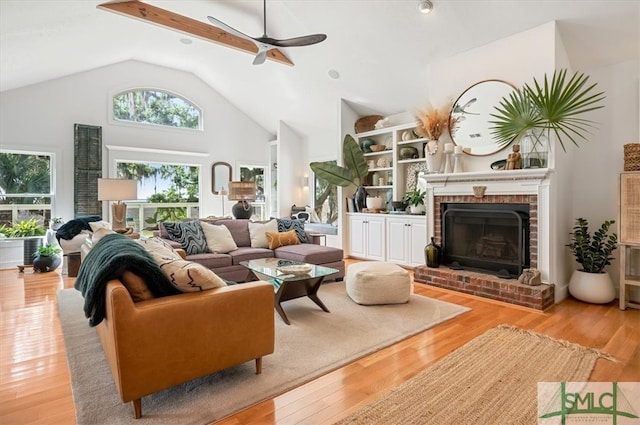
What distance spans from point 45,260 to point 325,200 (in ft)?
16.9

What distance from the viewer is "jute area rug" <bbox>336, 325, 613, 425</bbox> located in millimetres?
1756

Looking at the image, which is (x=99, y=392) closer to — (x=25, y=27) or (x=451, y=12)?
(x=25, y=27)

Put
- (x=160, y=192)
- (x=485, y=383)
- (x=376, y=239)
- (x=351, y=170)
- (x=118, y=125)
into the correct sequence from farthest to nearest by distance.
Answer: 1. (x=160, y=192)
2. (x=118, y=125)
3. (x=351, y=170)
4. (x=376, y=239)
5. (x=485, y=383)

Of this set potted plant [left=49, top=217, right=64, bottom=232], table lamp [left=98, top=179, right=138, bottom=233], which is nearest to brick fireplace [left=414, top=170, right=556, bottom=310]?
table lamp [left=98, top=179, right=138, bottom=233]

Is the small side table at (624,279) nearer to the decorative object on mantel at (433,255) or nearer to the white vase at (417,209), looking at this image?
the decorative object on mantel at (433,255)

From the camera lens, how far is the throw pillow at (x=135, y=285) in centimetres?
182

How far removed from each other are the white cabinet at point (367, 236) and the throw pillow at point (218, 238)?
7.82 ft

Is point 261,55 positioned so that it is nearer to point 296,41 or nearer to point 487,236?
point 296,41

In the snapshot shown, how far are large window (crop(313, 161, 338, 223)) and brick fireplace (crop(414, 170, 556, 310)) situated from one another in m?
3.11

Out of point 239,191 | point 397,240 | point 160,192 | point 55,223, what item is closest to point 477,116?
point 397,240

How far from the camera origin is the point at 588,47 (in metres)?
3.65

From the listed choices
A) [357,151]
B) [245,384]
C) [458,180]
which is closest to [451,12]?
[458,180]

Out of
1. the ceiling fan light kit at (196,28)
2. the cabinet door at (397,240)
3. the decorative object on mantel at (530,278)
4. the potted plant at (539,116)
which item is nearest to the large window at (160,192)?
the ceiling fan light kit at (196,28)

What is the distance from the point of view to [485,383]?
6.77 feet
